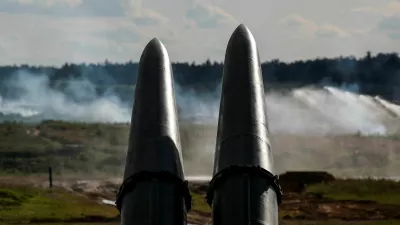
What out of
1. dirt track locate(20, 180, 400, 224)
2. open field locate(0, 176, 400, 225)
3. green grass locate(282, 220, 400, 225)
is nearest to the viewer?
green grass locate(282, 220, 400, 225)

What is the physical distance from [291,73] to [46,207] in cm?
7088

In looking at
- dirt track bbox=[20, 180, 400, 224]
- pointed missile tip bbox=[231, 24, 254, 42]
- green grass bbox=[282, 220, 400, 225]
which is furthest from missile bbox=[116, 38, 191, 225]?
dirt track bbox=[20, 180, 400, 224]

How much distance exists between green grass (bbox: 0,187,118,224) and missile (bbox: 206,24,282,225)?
79.9 ft

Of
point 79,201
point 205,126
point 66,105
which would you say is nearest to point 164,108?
point 79,201

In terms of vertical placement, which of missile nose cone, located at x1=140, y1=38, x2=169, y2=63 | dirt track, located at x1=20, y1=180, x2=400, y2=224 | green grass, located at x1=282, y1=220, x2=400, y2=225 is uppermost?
missile nose cone, located at x1=140, y1=38, x2=169, y2=63

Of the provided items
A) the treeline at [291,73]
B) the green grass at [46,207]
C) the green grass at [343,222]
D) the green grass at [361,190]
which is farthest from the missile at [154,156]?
the treeline at [291,73]

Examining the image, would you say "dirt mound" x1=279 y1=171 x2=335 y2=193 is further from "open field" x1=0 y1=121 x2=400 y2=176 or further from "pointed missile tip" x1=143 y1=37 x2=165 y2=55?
"pointed missile tip" x1=143 y1=37 x2=165 y2=55

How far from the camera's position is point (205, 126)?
92188 millimetres

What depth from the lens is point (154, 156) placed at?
25844mm

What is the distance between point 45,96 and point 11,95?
445cm

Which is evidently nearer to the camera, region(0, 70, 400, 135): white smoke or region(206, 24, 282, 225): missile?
region(206, 24, 282, 225): missile

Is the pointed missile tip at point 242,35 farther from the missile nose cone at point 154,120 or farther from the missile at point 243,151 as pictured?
the missile nose cone at point 154,120

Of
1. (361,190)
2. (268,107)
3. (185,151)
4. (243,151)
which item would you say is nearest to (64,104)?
(268,107)

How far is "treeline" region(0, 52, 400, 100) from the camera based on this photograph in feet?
364
